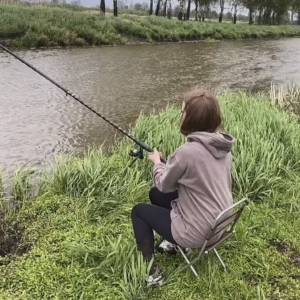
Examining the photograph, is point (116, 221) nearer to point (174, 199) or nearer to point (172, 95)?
point (174, 199)

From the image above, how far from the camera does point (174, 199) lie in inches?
119

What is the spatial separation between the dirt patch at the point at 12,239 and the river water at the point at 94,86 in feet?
6.69

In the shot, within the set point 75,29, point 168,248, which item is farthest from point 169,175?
point 75,29

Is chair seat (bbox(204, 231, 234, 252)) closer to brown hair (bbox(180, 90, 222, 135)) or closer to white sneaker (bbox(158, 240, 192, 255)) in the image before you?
white sneaker (bbox(158, 240, 192, 255))

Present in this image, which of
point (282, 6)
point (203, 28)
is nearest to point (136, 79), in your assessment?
point (203, 28)

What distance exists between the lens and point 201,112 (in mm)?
2535

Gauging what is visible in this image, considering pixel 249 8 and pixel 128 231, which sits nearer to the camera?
pixel 128 231

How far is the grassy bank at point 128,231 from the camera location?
2.83 meters

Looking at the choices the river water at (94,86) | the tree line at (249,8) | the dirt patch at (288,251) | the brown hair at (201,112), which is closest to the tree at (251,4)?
the tree line at (249,8)

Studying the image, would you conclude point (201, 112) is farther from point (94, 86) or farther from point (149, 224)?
point (94, 86)

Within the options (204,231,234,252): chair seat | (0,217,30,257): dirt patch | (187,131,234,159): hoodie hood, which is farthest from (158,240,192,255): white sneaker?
(0,217,30,257): dirt patch

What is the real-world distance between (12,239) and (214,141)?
1.95m

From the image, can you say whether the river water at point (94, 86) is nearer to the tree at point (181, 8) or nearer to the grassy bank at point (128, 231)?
the grassy bank at point (128, 231)

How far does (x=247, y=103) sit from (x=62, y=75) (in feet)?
23.8
